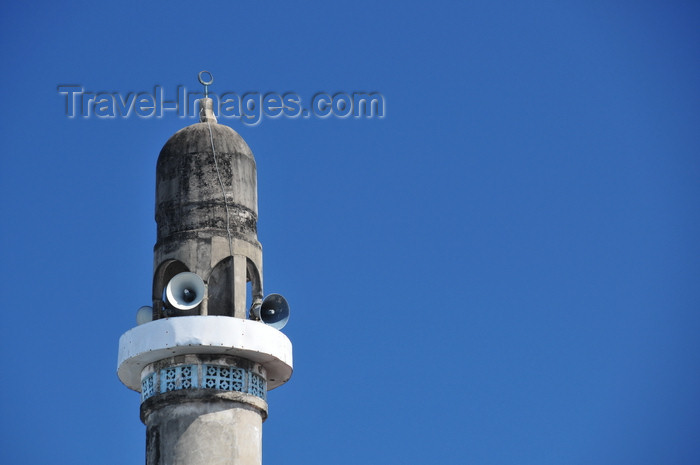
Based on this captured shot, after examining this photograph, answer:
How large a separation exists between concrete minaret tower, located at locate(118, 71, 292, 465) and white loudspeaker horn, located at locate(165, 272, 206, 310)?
0.02m

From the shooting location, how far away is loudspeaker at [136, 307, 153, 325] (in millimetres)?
25484

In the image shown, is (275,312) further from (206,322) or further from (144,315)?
(144,315)

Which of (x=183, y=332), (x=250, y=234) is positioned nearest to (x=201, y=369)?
(x=183, y=332)

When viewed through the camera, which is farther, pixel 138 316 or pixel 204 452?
pixel 138 316

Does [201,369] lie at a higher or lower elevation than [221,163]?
lower

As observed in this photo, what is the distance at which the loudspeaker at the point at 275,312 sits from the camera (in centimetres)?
2541

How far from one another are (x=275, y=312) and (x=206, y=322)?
1626 millimetres

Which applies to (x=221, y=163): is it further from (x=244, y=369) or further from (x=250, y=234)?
(x=244, y=369)

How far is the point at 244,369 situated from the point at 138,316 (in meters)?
2.36

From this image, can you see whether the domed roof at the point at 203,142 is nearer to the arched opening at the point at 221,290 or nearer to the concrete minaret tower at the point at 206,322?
the concrete minaret tower at the point at 206,322

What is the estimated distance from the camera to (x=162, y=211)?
84.9 ft

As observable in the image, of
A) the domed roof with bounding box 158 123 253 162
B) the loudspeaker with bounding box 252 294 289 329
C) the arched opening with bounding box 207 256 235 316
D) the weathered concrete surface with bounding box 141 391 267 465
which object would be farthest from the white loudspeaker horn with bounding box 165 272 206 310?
the domed roof with bounding box 158 123 253 162

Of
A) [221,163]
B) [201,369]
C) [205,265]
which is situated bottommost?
[201,369]

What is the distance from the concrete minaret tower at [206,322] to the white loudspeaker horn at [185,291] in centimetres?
2
